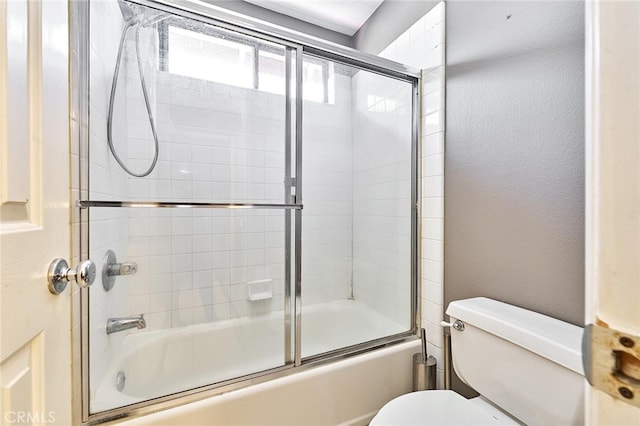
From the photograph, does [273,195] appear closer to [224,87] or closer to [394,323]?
Answer: [224,87]

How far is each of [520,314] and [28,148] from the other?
138cm

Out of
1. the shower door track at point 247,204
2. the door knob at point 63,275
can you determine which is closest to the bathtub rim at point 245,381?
the shower door track at point 247,204

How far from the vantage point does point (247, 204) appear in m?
1.37

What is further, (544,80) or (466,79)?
(466,79)

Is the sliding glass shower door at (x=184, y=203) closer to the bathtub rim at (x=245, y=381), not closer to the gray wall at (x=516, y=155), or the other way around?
the bathtub rim at (x=245, y=381)

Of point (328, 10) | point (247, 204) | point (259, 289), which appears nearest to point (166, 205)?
point (247, 204)

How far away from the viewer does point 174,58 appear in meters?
1.45

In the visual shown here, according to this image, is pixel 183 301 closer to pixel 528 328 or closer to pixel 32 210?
pixel 32 210

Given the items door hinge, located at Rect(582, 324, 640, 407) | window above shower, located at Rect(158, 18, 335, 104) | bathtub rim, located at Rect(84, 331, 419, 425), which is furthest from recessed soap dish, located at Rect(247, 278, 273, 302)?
door hinge, located at Rect(582, 324, 640, 407)

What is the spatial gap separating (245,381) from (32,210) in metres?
0.97

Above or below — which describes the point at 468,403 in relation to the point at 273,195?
below

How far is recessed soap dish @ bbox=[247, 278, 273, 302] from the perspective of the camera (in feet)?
5.59

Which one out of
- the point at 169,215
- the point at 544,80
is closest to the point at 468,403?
the point at 544,80

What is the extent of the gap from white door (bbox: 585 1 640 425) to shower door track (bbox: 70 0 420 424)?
3.93 ft
